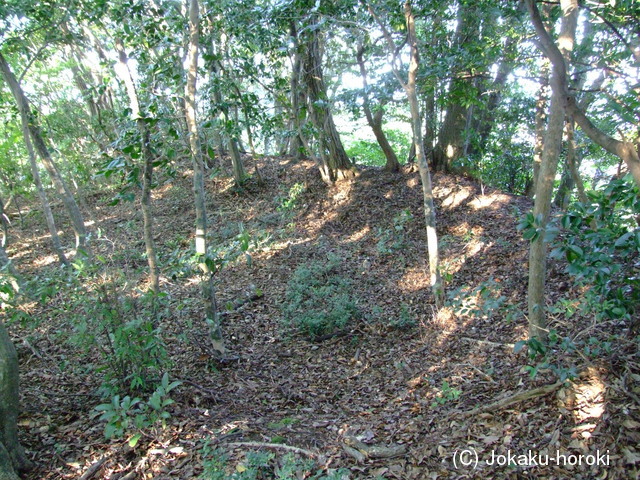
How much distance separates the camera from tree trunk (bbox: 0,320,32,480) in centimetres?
291

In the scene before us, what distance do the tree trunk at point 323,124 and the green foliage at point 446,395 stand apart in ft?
23.8

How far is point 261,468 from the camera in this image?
305 cm

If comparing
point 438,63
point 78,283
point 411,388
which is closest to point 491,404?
point 411,388

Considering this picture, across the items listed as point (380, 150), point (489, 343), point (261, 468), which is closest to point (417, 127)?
point (489, 343)

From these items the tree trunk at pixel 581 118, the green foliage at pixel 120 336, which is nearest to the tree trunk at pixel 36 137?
the green foliage at pixel 120 336

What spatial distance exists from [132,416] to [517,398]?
344 centimetres

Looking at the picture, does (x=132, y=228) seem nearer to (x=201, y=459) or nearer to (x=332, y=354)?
(x=332, y=354)

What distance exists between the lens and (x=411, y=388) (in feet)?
15.3

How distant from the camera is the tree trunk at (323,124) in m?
10.4

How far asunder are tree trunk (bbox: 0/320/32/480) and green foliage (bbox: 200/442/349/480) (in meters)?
1.37

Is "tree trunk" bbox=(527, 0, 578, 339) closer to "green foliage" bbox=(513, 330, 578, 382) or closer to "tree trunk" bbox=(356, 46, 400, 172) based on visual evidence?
"green foliage" bbox=(513, 330, 578, 382)

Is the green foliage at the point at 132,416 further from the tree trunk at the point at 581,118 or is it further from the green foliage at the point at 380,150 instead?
the green foliage at the point at 380,150

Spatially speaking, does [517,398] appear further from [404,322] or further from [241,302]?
[241,302]

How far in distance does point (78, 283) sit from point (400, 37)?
708 cm
